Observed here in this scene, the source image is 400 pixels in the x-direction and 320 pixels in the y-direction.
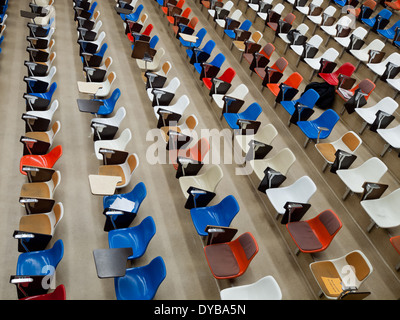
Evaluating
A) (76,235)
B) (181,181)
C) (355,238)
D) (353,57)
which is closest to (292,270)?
(355,238)

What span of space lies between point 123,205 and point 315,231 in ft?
8.70

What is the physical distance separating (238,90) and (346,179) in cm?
280

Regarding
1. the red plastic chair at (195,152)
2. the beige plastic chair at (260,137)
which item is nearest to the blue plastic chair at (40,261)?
the red plastic chair at (195,152)

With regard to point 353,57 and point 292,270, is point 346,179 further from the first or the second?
point 353,57

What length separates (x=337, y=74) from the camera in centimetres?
743

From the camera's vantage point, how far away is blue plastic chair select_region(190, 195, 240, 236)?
470 centimetres

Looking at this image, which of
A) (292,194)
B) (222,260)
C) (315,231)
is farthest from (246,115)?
(222,260)

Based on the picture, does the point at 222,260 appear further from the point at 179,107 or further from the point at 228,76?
the point at 228,76

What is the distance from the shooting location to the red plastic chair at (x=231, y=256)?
421cm

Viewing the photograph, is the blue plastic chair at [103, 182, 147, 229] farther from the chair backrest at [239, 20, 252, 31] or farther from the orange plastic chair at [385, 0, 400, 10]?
the orange plastic chair at [385, 0, 400, 10]

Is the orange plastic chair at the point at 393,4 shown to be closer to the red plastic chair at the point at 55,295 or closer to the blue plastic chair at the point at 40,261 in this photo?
the blue plastic chair at the point at 40,261

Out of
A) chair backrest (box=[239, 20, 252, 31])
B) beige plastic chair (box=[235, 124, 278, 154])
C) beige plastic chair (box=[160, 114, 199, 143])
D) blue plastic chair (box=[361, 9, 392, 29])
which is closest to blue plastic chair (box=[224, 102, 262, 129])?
beige plastic chair (box=[235, 124, 278, 154])
